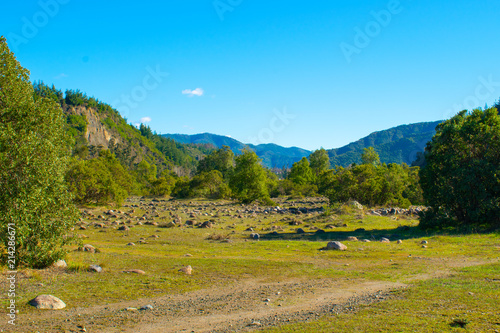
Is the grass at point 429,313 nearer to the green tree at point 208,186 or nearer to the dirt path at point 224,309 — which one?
the dirt path at point 224,309

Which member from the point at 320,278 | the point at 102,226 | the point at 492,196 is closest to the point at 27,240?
the point at 320,278

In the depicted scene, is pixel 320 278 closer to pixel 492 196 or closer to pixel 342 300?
pixel 342 300

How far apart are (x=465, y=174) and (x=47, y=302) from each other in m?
26.7

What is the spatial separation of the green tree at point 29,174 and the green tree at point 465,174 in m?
25.3

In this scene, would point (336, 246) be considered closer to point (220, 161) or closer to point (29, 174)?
point (29, 174)

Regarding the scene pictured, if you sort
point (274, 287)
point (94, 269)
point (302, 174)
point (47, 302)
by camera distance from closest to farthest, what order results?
point (47, 302)
point (274, 287)
point (94, 269)
point (302, 174)

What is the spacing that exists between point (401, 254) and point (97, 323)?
15.3m

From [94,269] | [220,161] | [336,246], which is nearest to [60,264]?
[94,269]

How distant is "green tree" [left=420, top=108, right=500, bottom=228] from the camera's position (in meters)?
Result: 24.0

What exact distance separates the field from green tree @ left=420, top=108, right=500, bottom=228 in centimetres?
363

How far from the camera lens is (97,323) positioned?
805cm

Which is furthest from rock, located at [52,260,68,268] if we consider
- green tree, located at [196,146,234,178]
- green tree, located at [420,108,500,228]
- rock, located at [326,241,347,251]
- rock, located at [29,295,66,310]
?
green tree, located at [196,146,234,178]

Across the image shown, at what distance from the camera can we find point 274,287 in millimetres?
11648

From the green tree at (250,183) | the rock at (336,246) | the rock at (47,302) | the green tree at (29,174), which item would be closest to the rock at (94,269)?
the green tree at (29,174)
